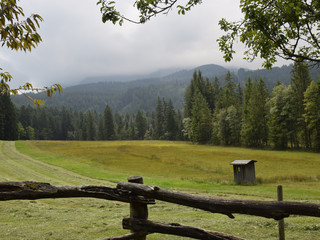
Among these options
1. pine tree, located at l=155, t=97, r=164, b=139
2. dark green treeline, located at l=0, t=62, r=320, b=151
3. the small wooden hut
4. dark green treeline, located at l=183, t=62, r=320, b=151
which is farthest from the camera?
pine tree, located at l=155, t=97, r=164, b=139

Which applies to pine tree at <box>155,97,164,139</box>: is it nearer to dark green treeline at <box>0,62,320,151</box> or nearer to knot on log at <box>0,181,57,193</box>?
dark green treeline at <box>0,62,320,151</box>

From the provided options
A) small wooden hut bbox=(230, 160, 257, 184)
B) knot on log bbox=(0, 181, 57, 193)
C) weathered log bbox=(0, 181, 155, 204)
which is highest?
knot on log bbox=(0, 181, 57, 193)

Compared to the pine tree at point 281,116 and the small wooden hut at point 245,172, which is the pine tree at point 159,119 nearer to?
the pine tree at point 281,116

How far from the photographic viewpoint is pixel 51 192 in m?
4.65

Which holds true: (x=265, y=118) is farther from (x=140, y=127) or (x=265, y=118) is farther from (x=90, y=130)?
(x=90, y=130)

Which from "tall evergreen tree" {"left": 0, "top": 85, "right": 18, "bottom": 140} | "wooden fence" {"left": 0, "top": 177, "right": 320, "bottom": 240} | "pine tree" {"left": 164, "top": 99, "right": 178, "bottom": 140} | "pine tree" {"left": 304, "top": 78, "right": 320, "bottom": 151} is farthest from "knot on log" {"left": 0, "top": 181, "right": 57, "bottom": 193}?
"pine tree" {"left": 164, "top": 99, "right": 178, "bottom": 140}

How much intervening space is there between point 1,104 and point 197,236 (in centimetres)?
9161

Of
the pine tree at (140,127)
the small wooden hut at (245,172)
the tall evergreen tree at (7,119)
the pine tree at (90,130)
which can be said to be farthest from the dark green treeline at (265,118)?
the tall evergreen tree at (7,119)

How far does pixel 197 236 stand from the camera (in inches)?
180

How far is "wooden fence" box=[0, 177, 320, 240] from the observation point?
4.04 metres

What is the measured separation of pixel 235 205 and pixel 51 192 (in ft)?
10.2

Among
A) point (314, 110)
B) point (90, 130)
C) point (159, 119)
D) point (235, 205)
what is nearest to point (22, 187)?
point (235, 205)

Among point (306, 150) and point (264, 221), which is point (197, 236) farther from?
point (306, 150)

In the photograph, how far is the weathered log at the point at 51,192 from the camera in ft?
14.5
